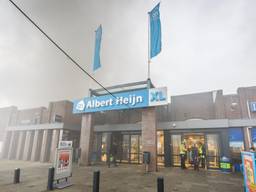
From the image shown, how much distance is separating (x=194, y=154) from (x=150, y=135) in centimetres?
419

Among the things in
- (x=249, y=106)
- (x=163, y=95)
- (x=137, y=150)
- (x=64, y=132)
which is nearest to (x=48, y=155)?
(x=64, y=132)

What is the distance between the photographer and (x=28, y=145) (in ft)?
65.9

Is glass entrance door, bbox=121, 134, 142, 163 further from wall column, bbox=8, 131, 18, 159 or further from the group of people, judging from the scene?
wall column, bbox=8, 131, 18, 159

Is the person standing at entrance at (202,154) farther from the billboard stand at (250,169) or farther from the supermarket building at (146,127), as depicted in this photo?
the billboard stand at (250,169)

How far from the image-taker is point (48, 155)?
18547mm

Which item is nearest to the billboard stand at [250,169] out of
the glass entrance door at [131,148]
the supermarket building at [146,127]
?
the supermarket building at [146,127]

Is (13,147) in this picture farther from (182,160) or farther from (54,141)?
(182,160)

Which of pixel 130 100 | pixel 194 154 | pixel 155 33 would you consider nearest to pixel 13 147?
pixel 130 100

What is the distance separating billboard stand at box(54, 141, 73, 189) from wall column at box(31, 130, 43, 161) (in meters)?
13.3

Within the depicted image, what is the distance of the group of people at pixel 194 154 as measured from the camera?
42.2 feet

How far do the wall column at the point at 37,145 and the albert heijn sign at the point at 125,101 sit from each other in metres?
7.82

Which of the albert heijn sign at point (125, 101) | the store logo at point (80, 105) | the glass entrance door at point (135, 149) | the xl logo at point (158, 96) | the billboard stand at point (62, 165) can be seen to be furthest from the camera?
the glass entrance door at point (135, 149)

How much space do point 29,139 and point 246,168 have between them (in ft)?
72.6

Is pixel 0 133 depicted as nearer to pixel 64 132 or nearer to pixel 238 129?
pixel 64 132
